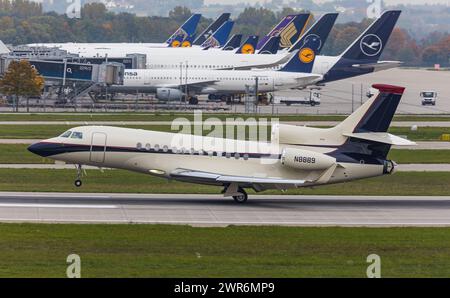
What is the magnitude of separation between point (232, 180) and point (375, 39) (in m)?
66.7

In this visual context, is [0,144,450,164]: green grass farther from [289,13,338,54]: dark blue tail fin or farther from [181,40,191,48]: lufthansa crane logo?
[181,40,191,48]: lufthansa crane logo

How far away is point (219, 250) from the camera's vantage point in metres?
34.8

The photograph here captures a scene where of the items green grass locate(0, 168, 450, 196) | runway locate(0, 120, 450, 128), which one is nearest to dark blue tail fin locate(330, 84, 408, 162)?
green grass locate(0, 168, 450, 196)

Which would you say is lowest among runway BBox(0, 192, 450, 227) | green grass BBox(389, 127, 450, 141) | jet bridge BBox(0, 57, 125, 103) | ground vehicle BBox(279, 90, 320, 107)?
runway BBox(0, 192, 450, 227)

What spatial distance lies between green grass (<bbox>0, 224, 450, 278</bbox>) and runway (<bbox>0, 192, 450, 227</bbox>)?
2.00 m

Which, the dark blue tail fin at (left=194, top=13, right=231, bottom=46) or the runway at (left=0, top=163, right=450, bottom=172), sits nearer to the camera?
the runway at (left=0, top=163, right=450, bottom=172)

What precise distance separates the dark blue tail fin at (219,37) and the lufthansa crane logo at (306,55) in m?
54.5

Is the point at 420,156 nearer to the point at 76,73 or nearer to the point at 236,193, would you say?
the point at 236,193

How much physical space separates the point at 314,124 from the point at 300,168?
4044cm

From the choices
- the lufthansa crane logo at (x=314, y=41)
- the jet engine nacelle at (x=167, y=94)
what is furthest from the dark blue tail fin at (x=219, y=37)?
the jet engine nacelle at (x=167, y=94)

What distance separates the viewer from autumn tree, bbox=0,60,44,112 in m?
106

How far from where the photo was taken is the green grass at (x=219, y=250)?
31344 mm

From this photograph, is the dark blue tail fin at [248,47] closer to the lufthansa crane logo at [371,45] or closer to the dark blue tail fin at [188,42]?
the dark blue tail fin at [188,42]
